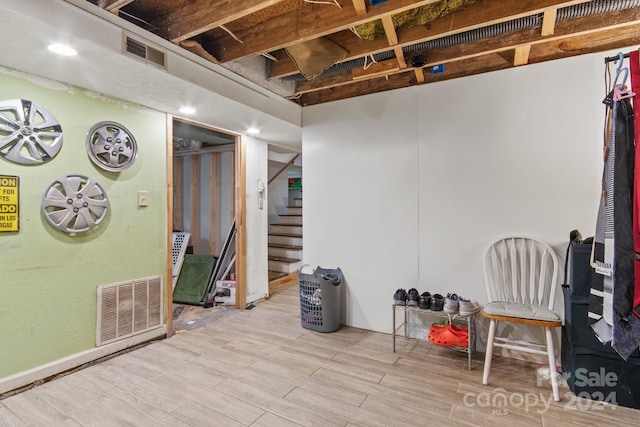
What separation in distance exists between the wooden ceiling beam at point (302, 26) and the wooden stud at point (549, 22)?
2.54ft

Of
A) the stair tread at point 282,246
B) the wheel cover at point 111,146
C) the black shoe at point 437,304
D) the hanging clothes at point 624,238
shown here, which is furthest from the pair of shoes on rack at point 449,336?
the stair tread at point 282,246

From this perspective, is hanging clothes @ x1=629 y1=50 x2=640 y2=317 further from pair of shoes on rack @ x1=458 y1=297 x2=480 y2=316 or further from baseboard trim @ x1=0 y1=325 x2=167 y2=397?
baseboard trim @ x1=0 y1=325 x2=167 y2=397

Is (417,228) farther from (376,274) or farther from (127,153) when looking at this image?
(127,153)

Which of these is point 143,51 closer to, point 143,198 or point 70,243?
point 143,198

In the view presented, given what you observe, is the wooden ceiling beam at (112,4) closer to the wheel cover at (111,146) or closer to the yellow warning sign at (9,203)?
the wheel cover at (111,146)

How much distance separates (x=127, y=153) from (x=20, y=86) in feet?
2.52

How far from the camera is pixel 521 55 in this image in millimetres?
2379

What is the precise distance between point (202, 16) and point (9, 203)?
1725mm

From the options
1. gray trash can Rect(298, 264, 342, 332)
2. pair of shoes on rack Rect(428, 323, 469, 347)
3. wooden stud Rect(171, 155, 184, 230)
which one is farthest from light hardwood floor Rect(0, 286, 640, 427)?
wooden stud Rect(171, 155, 184, 230)

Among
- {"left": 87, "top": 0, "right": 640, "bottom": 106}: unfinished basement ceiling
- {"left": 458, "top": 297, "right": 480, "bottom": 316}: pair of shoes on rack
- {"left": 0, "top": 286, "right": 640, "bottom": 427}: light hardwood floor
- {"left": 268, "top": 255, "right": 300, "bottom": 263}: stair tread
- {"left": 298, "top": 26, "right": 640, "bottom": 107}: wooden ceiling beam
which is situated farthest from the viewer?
{"left": 268, "top": 255, "right": 300, "bottom": 263}: stair tread

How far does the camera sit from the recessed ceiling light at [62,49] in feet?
5.94

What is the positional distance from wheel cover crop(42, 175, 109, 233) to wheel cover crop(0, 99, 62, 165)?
209 millimetres

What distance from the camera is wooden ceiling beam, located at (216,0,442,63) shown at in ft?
5.98

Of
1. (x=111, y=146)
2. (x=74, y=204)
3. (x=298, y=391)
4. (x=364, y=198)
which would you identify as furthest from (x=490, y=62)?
(x=74, y=204)
